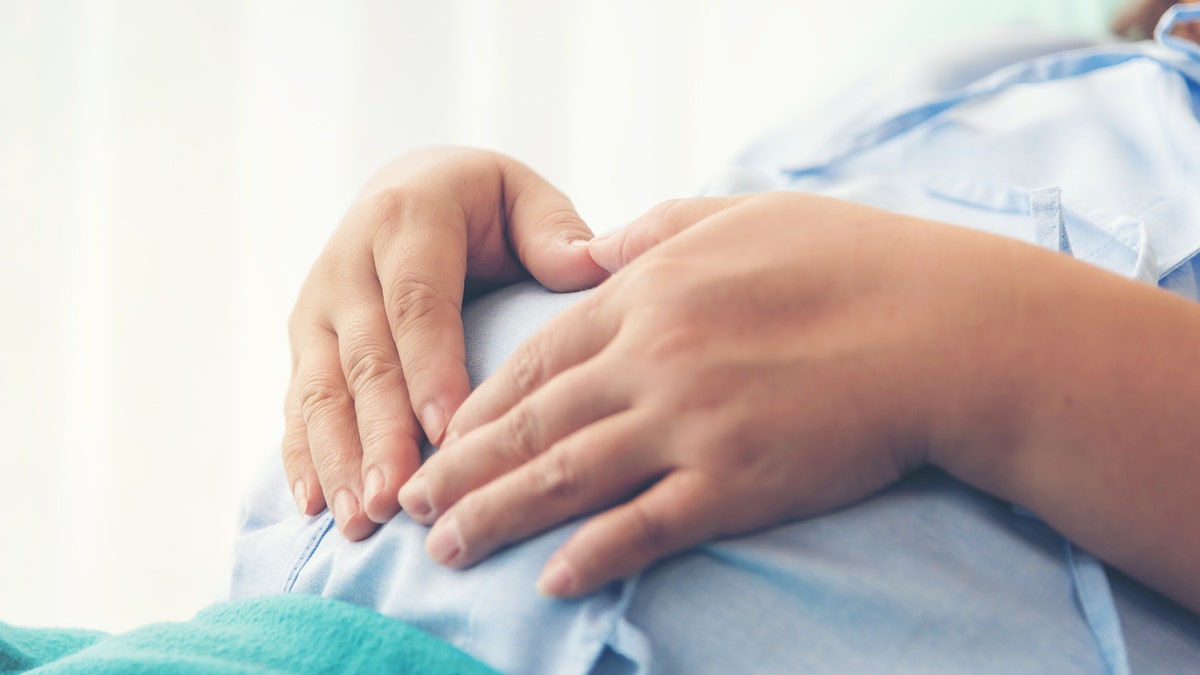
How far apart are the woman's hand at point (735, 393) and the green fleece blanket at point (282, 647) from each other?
0.05 metres

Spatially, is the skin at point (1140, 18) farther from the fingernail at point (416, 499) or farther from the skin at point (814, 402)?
the fingernail at point (416, 499)

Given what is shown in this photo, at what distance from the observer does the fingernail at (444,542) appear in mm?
435

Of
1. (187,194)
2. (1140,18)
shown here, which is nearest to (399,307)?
(187,194)

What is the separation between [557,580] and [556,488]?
4cm

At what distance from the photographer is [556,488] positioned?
0.42 meters

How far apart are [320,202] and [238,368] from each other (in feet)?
0.92

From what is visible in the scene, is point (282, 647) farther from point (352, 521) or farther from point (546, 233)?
point (546, 233)

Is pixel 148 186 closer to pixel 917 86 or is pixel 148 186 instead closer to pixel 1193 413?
pixel 917 86

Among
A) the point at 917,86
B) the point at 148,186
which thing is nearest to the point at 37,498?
the point at 148,186

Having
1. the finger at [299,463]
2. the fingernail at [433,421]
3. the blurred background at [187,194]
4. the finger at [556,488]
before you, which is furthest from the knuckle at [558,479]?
the blurred background at [187,194]

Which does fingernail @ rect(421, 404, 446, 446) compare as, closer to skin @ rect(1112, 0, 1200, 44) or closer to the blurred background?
the blurred background

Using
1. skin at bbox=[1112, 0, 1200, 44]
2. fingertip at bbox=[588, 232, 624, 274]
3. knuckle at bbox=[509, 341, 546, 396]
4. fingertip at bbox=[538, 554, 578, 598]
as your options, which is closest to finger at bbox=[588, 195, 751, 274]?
fingertip at bbox=[588, 232, 624, 274]

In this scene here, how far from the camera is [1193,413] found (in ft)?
1.34

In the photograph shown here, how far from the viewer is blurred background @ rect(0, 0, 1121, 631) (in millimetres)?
1240
